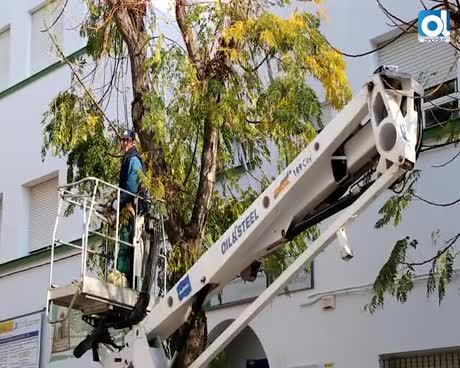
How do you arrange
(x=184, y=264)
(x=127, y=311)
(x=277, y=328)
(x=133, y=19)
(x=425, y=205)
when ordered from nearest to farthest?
1. (x=127, y=311)
2. (x=184, y=264)
3. (x=133, y=19)
4. (x=425, y=205)
5. (x=277, y=328)

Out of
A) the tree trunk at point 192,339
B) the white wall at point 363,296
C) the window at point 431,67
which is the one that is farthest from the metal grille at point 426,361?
the tree trunk at point 192,339

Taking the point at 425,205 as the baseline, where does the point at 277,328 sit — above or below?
below

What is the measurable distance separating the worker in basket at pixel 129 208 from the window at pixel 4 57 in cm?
1154

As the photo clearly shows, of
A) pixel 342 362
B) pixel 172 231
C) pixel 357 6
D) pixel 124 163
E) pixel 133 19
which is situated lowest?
pixel 342 362

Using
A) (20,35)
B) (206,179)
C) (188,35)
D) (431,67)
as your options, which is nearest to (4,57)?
(20,35)

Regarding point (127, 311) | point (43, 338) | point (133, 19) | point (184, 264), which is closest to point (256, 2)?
point (133, 19)

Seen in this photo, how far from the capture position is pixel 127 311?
9164mm

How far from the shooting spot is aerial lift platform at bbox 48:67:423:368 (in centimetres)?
762

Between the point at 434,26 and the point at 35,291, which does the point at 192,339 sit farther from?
the point at 35,291

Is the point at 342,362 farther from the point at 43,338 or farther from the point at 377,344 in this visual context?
the point at 43,338

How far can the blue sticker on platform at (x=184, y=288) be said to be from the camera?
28.8 ft

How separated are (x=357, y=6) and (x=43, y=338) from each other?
8587mm

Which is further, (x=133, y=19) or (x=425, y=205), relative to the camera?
(x=425, y=205)

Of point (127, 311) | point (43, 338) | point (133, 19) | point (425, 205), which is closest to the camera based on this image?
point (127, 311)
